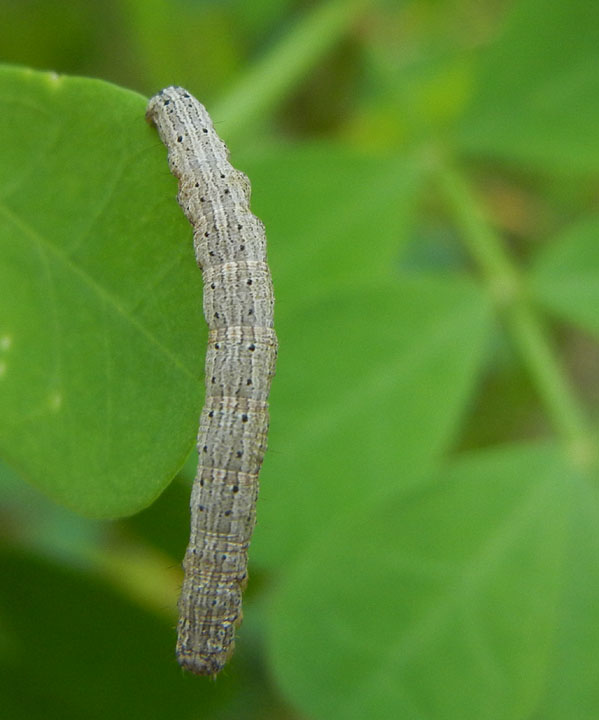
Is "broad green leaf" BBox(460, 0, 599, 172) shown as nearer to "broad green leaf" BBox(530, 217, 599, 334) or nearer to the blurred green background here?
the blurred green background

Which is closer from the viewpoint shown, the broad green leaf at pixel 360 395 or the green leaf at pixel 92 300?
the green leaf at pixel 92 300

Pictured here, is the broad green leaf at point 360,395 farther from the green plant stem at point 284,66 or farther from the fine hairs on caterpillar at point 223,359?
the green plant stem at point 284,66

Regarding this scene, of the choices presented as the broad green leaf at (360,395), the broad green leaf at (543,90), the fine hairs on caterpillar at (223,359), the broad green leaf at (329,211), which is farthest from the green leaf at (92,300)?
the broad green leaf at (543,90)

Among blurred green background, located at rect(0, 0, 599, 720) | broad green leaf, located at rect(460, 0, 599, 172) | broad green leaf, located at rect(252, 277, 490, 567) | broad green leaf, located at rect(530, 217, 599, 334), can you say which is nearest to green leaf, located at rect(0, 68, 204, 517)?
blurred green background, located at rect(0, 0, 599, 720)

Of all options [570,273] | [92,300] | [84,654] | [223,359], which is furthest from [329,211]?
[84,654]

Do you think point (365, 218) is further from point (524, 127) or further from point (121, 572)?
point (121, 572)

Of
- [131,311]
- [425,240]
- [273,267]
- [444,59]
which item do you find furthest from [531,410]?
[131,311]

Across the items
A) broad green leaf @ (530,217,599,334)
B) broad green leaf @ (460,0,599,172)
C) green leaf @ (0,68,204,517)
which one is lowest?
green leaf @ (0,68,204,517)
